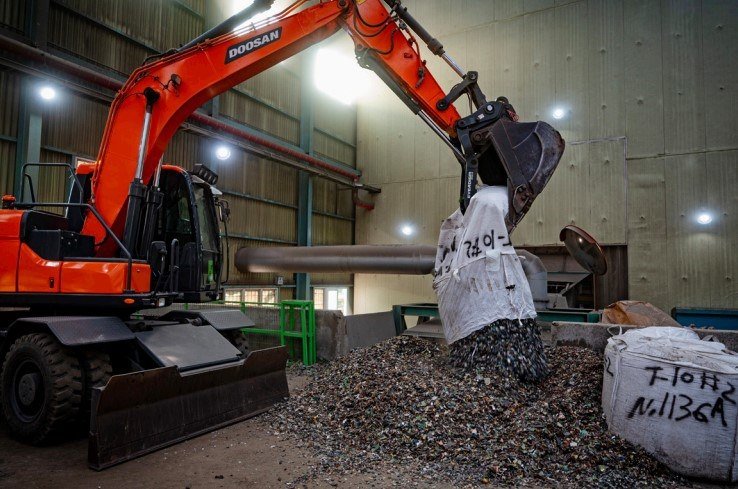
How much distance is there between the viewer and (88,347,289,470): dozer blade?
3383 millimetres

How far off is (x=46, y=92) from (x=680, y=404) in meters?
9.55

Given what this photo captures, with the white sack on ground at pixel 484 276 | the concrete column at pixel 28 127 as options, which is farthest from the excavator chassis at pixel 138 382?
the concrete column at pixel 28 127

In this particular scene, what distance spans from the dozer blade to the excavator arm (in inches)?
58.2

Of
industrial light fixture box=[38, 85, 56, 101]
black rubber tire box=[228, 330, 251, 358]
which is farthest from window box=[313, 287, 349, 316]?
black rubber tire box=[228, 330, 251, 358]

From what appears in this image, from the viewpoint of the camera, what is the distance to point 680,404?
3217mm

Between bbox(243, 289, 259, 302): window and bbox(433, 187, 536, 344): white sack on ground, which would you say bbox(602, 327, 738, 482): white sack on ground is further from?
bbox(243, 289, 259, 302): window

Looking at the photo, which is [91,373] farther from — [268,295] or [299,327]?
[268,295]

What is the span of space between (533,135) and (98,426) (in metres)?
4.58

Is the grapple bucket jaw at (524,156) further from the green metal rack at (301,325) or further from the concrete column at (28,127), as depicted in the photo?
the concrete column at (28,127)

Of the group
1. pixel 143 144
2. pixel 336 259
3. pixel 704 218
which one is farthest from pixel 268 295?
pixel 704 218

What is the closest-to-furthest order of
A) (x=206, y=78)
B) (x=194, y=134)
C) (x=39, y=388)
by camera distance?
1. (x=39, y=388)
2. (x=206, y=78)
3. (x=194, y=134)

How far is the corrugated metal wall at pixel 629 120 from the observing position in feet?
35.6

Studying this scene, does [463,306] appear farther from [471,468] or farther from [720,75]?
[720,75]

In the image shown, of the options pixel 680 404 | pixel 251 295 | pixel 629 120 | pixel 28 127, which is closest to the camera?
pixel 680 404
